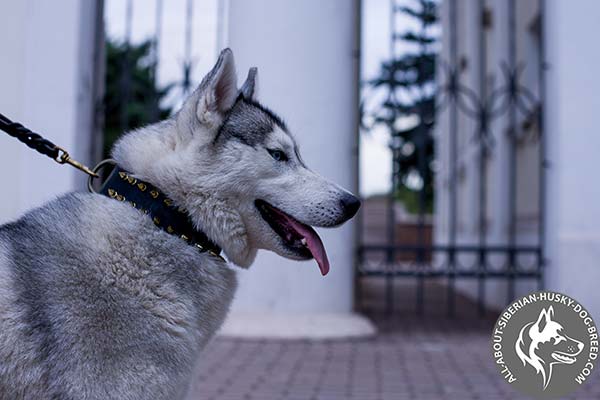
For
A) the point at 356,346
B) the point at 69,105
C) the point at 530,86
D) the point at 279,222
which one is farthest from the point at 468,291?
the point at 279,222

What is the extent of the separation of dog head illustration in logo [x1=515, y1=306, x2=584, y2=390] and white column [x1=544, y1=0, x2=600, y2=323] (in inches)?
113

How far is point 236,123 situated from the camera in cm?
272

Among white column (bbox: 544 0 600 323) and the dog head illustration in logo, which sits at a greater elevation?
white column (bbox: 544 0 600 323)

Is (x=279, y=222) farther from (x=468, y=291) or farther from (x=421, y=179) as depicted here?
(x=468, y=291)

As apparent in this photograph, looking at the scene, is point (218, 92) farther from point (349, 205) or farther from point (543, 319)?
point (543, 319)

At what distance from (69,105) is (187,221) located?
213 inches

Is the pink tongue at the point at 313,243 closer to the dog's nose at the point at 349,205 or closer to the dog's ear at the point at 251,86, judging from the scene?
the dog's nose at the point at 349,205

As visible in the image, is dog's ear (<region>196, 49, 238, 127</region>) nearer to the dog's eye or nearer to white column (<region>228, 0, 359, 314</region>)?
the dog's eye
